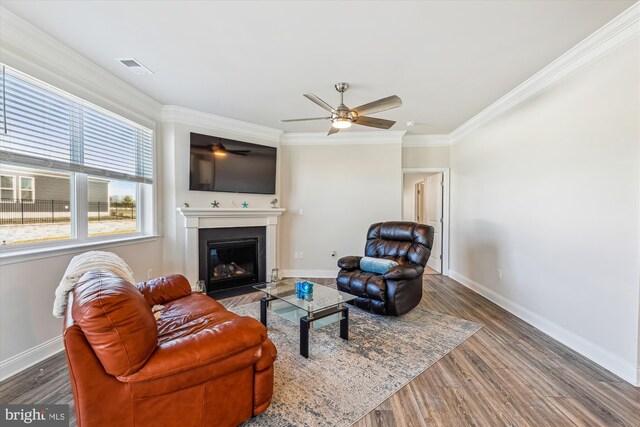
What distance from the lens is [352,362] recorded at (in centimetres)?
224

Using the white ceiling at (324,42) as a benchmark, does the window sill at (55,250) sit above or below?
below

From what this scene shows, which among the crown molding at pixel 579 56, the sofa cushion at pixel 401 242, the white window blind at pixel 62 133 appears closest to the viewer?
the crown molding at pixel 579 56

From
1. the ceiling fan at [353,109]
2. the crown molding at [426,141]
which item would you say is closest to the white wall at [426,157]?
the crown molding at [426,141]

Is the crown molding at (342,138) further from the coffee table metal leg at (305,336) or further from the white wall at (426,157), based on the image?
the coffee table metal leg at (305,336)

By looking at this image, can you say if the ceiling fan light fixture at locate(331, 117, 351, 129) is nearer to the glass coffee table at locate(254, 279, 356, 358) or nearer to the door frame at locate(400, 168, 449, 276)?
the glass coffee table at locate(254, 279, 356, 358)

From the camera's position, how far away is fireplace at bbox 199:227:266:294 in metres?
4.04

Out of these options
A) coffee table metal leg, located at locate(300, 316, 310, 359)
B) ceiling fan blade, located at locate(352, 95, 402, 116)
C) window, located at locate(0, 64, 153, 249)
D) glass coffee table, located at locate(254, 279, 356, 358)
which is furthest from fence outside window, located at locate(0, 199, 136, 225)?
ceiling fan blade, located at locate(352, 95, 402, 116)

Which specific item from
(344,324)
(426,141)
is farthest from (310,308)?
(426,141)

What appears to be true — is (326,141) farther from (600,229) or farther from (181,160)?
(600,229)

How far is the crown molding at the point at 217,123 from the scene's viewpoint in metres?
3.76

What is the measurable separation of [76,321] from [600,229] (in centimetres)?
348

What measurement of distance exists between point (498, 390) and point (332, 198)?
350 centimetres

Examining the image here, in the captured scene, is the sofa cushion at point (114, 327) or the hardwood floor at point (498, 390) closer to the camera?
the sofa cushion at point (114, 327)

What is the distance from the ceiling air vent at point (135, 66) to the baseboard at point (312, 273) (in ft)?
11.3
